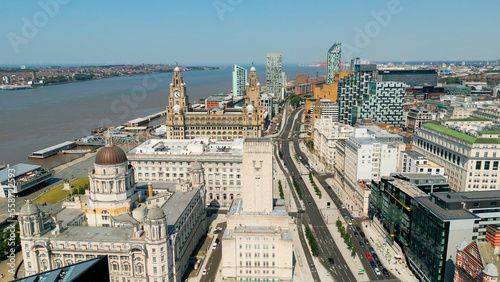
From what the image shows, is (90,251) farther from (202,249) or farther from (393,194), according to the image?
(393,194)

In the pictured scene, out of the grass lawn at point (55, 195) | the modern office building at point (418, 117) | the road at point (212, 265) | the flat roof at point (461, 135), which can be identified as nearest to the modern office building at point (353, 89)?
the modern office building at point (418, 117)

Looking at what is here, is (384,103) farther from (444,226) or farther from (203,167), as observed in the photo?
(444,226)

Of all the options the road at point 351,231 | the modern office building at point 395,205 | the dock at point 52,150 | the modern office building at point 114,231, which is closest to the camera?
the modern office building at point 114,231

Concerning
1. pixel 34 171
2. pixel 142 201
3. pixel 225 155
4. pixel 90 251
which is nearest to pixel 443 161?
pixel 225 155

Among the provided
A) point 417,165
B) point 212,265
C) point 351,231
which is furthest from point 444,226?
point 212,265

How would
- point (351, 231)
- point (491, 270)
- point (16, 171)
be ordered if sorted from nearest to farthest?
point (491, 270), point (351, 231), point (16, 171)

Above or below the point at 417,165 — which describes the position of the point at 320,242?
below

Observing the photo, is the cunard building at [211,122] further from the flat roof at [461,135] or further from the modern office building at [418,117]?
the modern office building at [418,117]

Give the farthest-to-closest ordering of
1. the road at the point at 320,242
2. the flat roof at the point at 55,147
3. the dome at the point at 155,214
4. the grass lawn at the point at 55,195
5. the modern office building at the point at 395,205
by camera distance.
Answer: the flat roof at the point at 55,147 → the grass lawn at the point at 55,195 → the modern office building at the point at 395,205 → the road at the point at 320,242 → the dome at the point at 155,214
